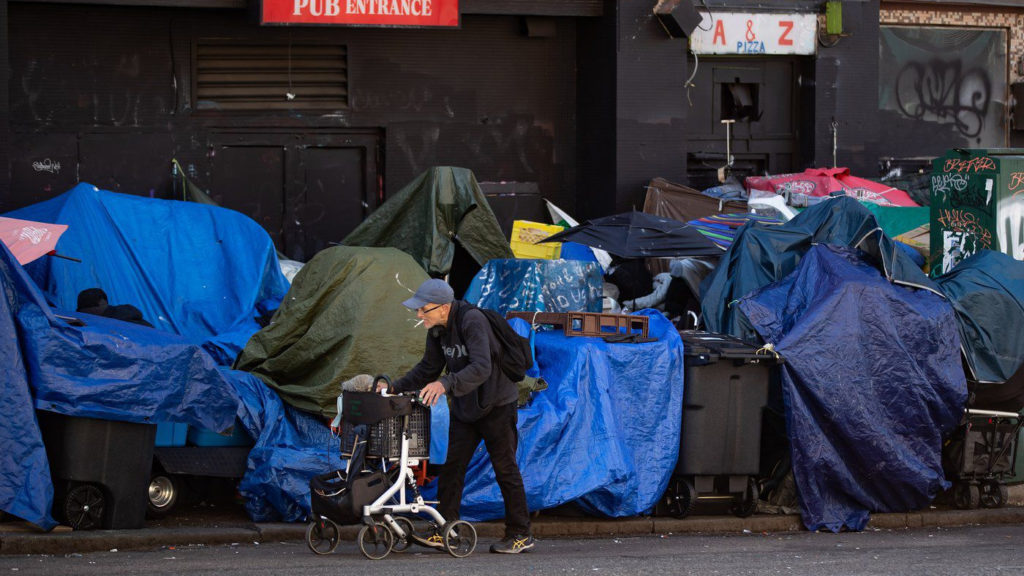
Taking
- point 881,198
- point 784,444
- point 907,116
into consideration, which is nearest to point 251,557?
point 784,444

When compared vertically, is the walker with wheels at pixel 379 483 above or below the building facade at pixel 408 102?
below

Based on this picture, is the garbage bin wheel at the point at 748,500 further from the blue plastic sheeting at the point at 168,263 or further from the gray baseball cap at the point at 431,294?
the blue plastic sheeting at the point at 168,263

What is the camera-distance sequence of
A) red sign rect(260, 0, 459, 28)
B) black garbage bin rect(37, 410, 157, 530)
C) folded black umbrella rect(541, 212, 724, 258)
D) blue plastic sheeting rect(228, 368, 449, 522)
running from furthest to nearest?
1. red sign rect(260, 0, 459, 28)
2. folded black umbrella rect(541, 212, 724, 258)
3. blue plastic sheeting rect(228, 368, 449, 522)
4. black garbage bin rect(37, 410, 157, 530)

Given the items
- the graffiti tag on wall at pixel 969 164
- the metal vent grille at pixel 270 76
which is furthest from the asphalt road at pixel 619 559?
the metal vent grille at pixel 270 76

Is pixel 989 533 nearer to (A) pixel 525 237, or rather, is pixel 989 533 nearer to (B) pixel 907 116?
(A) pixel 525 237

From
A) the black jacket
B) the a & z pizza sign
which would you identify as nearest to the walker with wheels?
the black jacket

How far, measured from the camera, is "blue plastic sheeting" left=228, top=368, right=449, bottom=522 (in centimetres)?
949

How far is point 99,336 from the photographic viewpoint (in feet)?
29.0

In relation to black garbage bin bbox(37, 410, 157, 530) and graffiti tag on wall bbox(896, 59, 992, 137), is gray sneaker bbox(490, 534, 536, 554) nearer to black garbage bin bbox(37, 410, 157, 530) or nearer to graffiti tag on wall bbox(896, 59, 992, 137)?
black garbage bin bbox(37, 410, 157, 530)

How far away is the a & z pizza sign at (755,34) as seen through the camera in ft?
51.7

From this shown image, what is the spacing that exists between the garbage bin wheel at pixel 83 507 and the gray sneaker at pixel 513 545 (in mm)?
2662

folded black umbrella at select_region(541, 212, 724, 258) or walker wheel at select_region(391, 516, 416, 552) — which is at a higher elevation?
folded black umbrella at select_region(541, 212, 724, 258)

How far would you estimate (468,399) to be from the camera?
322 inches

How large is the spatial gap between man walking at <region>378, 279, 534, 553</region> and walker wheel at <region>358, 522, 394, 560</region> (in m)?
0.20
